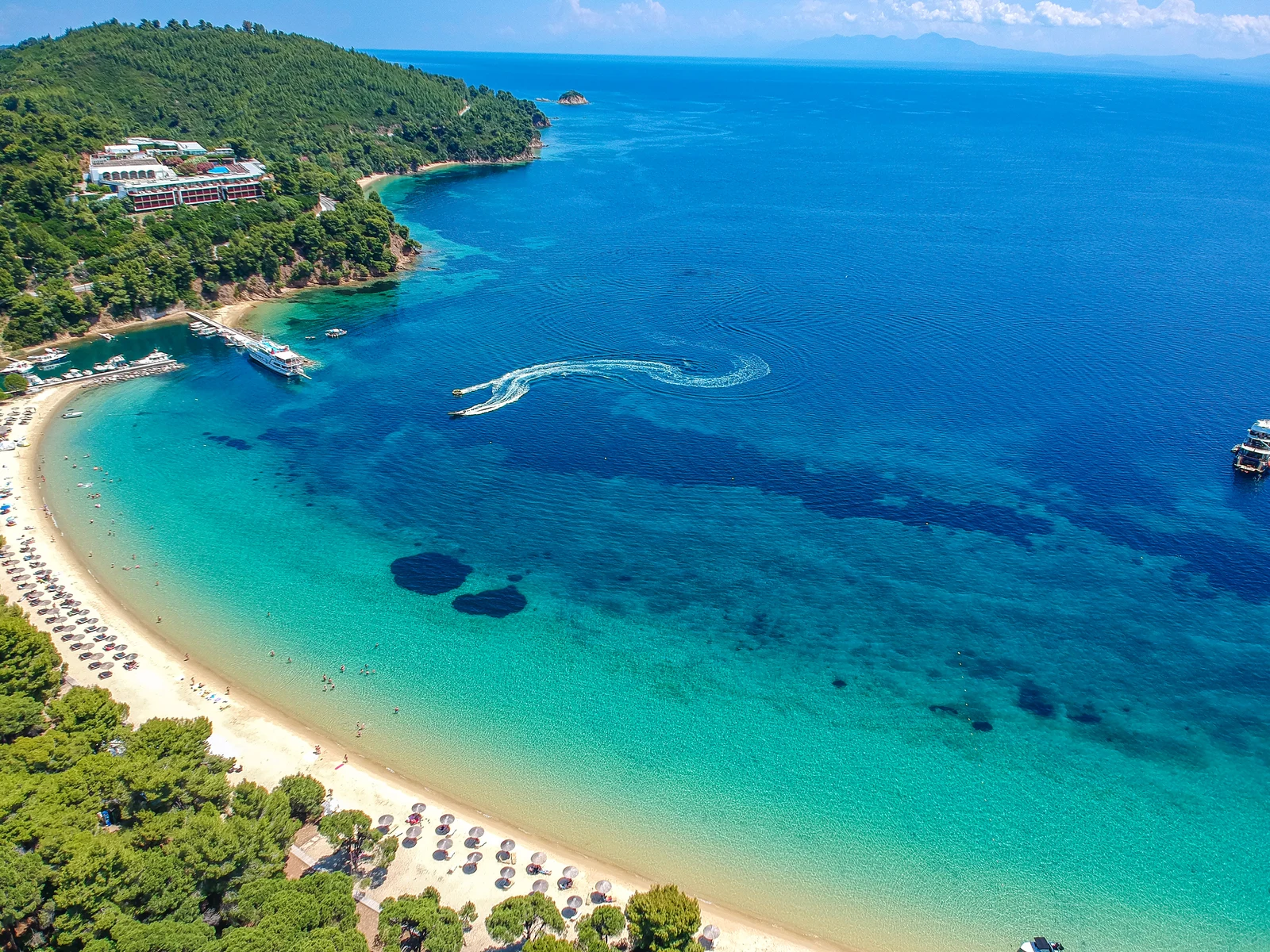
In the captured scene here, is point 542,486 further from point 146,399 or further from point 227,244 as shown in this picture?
point 227,244

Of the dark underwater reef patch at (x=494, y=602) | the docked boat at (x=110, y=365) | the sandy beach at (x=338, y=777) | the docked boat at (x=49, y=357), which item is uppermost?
the docked boat at (x=49, y=357)

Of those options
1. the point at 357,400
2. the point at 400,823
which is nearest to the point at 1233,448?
the point at 400,823

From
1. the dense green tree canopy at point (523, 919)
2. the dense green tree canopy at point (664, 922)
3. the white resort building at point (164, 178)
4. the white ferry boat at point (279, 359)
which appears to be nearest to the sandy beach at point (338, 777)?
the dense green tree canopy at point (523, 919)

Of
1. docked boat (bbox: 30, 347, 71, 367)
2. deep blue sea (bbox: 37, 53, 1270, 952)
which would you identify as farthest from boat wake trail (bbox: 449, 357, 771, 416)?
docked boat (bbox: 30, 347, 71, 367)

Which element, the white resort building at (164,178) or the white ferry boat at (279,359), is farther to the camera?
the white resort building at (164,178)

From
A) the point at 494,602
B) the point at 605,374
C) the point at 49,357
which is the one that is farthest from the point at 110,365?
the point at 494,602

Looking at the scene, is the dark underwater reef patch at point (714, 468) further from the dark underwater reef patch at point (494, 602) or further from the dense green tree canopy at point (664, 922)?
the dense green tree canopy at point (664, 922)

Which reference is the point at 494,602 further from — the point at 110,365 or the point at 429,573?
the point at 110,365
